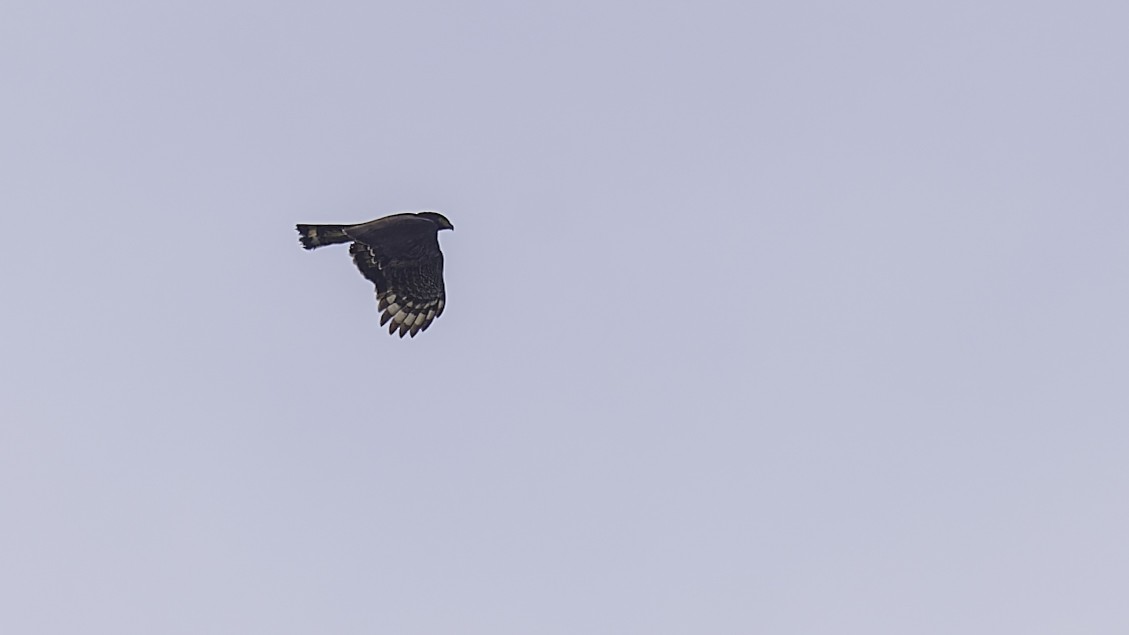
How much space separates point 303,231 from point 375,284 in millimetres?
2737

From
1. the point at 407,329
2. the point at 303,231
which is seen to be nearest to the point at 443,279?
the point at 407,329

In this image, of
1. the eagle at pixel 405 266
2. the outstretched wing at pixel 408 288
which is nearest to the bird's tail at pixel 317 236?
the eagle at pixel 405 266

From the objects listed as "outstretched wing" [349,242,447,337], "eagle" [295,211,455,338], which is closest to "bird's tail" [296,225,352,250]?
"eagle" [295,211,455,338]

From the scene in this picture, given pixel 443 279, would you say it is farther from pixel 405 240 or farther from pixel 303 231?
pixel 303 231

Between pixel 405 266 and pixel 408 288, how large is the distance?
550 millimetres

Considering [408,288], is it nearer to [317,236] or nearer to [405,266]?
[405,266]

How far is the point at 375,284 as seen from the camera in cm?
3491

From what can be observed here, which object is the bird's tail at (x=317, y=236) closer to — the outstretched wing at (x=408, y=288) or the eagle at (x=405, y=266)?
the eagle at (x=405, y=266)

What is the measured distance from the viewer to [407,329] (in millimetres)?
34594

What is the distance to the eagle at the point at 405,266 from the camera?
33.2 meters

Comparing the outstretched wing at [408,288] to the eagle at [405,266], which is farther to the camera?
the outstretched wing at [408,288]

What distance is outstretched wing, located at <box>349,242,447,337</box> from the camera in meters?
34.3

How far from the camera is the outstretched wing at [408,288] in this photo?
1352 inches

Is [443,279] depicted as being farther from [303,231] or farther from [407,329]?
[303,231]
